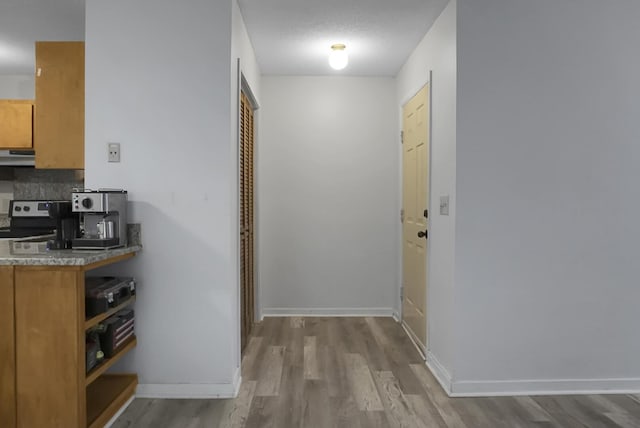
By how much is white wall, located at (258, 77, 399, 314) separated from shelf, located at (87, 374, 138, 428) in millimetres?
2160

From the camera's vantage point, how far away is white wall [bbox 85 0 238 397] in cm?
278

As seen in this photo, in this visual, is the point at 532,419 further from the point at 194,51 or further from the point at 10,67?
the point at 10,67

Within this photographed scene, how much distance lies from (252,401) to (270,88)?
313cm

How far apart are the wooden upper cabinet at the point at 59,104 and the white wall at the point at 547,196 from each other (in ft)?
8.60

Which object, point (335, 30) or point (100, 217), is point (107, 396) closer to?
point (100, 217)

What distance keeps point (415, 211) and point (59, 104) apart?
2.87 metres

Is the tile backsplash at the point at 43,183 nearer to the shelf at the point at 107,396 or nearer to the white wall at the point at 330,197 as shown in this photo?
the white wall at the point at 330,197

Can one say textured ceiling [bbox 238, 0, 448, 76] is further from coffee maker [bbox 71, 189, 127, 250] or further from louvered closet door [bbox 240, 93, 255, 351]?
A: coffee maker [bbox 71, 189, 127, 250]

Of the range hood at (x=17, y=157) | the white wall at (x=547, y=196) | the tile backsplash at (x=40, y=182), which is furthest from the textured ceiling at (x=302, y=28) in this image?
the tile backsplash at (x=40, y=182)

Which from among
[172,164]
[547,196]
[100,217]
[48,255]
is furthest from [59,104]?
[547,196]

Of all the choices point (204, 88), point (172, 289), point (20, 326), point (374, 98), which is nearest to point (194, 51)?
point (204, 88)

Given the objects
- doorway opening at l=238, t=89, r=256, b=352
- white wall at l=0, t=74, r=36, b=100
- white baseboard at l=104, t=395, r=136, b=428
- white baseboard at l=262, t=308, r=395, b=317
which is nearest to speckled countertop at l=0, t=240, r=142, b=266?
white baseboard at l=104, t=395, r=136, b=428

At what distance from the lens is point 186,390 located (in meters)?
2.81

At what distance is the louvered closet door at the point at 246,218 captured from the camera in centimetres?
367
